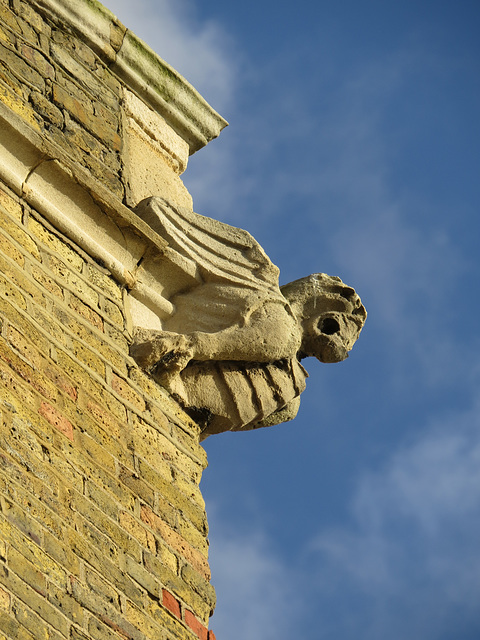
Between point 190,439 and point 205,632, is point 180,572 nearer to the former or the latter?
point 205,632

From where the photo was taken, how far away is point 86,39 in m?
6.00

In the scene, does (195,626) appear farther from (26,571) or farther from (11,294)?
(11,294)

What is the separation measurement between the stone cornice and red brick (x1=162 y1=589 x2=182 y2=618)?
2.54 metres

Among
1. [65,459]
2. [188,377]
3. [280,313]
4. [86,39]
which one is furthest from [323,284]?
[65,459]

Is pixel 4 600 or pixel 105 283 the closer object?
pixel 4 600

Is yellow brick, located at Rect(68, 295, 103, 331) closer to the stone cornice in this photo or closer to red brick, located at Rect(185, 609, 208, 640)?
red brick, located at Rect(185, 609, 208, 640)

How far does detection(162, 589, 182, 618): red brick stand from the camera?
15.0ft

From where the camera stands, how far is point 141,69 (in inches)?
245

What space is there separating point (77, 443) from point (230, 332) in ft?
3.55

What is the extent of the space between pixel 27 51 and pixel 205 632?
2.40 metres

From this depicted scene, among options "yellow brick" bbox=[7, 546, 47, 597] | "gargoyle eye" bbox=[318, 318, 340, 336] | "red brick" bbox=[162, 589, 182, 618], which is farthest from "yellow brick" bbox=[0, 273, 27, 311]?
"gargoyle eye" bbox=[318, 318, 340, 336]

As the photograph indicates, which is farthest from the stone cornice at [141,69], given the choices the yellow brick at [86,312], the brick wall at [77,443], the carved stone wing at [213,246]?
the yellow brick at [86,312]

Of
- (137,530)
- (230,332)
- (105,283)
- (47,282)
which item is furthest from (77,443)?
(230,332)

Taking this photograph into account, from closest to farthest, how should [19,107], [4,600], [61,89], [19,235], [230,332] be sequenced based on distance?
[4,600] < [19,235] < [19,107] < [230,332] < [61,89]
